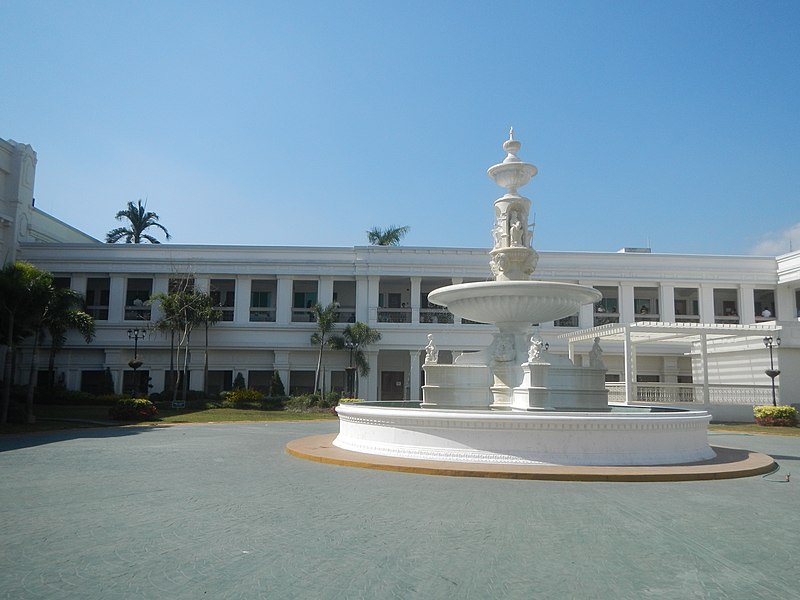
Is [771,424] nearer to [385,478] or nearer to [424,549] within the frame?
[385,478]

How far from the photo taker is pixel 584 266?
34812mm

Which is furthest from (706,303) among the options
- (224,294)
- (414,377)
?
(224,294)

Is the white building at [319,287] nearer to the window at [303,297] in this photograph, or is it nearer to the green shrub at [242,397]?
the window at [303,297]

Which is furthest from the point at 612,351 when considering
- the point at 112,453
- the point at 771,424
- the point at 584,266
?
the point at 112,453

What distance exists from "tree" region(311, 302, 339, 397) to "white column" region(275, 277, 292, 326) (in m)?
1.67

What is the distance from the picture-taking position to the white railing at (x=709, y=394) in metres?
26.3

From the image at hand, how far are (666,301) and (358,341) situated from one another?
1721 centimetres

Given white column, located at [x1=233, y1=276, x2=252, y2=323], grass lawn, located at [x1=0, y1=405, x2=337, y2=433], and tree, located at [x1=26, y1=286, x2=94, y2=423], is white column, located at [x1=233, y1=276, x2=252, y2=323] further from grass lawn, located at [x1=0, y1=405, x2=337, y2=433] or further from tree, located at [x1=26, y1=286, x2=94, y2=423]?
tree, located at [x1=26, y1=286, x2=94, y2=423]

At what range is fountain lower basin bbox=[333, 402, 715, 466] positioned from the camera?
31.7ft

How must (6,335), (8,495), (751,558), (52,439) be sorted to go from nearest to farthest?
(751,558)
(8,495)
(52,439)
(6,335)

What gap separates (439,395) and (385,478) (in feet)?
16.1

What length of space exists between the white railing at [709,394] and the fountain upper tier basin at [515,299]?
536 inches

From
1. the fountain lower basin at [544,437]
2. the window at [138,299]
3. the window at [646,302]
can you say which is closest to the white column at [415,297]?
the window at [646,302]

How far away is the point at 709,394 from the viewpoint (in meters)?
26.9
